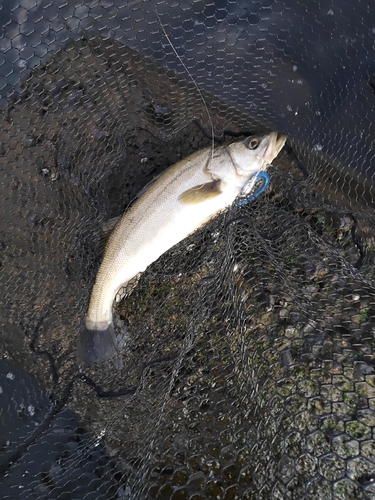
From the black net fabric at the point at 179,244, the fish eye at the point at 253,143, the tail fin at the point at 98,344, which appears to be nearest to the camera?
the black net fabric at the point at 179,244

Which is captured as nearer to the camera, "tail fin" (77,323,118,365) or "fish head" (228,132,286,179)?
"tail fin" (77,323,118,365)

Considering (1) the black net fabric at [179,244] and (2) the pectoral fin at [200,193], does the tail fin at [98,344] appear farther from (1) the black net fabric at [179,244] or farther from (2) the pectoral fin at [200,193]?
(2) the pectoral fin at [200,193]

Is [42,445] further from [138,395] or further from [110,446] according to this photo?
[138,395]

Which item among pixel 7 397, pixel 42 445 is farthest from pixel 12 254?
pixel 42 445

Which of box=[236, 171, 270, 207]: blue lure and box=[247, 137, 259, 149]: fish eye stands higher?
box=[247, 137, 259, 149]: fish eye

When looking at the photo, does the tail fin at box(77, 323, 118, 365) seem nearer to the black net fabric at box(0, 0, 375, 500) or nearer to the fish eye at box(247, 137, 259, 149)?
the black net fabric at box(0, 0, 375, 500)

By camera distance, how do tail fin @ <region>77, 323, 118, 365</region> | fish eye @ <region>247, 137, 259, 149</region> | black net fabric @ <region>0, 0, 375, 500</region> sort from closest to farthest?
black net fabric @ <region>0, 0, 375, 500</region>
tail fin @ <region>77, 323, 118, 365</region>
fish eye @ <region>247, 137, 259, 149</region>

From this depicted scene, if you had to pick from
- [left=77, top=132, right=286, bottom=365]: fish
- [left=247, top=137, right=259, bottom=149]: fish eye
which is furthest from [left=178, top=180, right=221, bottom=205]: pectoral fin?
[left=247, top=137, right=259, bottom=149]: fish eye

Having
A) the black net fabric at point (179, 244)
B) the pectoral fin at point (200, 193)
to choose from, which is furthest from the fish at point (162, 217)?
the black net fabric at point (179, 244)

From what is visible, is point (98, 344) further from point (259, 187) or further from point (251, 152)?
point (251, 152)
